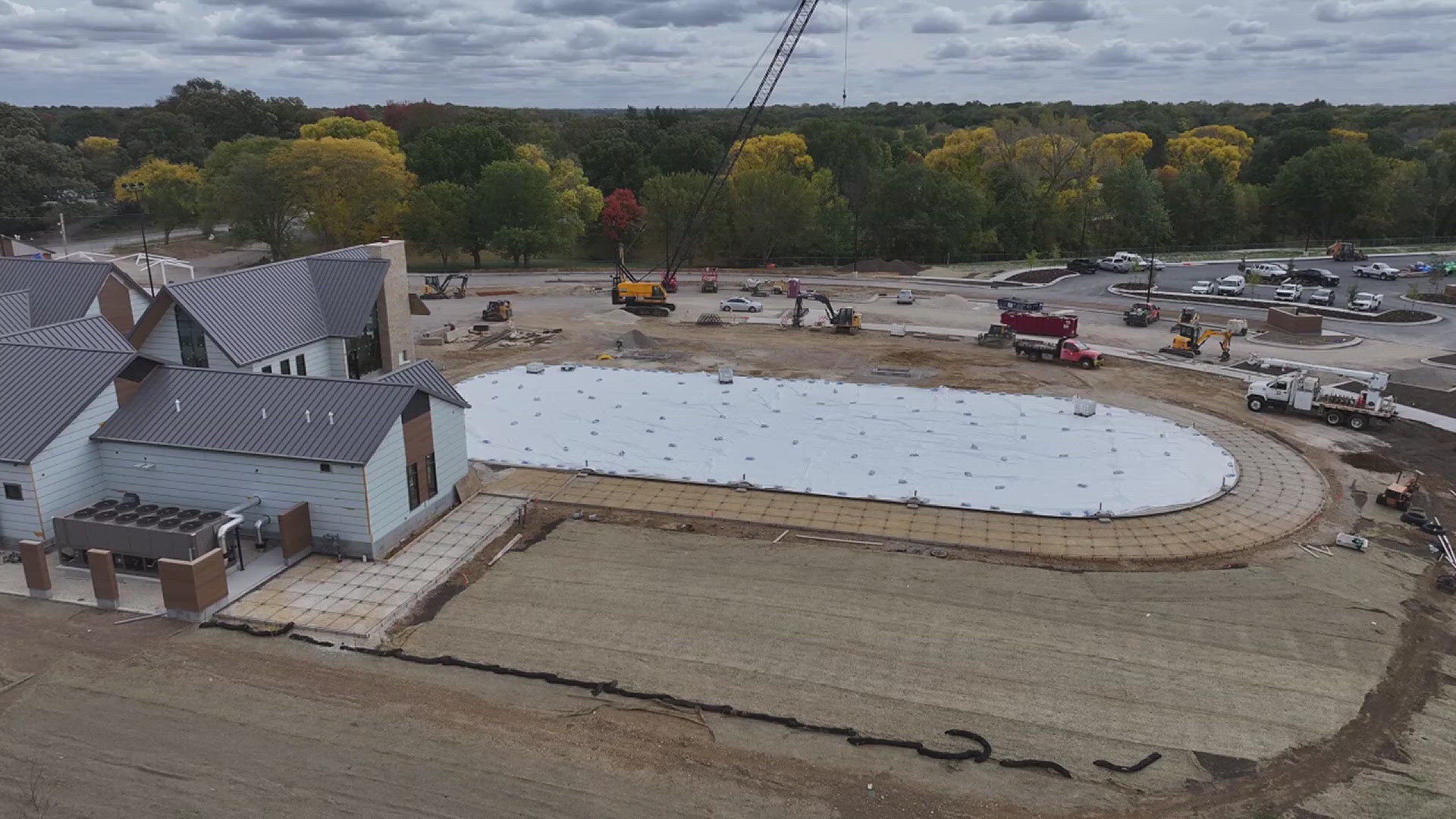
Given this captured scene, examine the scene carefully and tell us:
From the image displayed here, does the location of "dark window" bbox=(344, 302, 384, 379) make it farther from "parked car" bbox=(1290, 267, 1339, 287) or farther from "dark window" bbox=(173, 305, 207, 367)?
"parked car" bbox=(1290, 267, 1339, 287)

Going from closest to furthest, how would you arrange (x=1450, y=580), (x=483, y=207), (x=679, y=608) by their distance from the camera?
(x=679, y=608) → (x=1450, y=580) → (x=483, y=207)

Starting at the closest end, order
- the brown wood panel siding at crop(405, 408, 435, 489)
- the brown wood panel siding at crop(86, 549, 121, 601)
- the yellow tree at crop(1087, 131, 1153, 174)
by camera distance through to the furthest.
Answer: the brown wood panel siding at crop(86, 549, 121, 601) → the brown wood panel siding at crop(405, 408, 435, 489) → the yellow tree at crop(1087, 131, 1153, 174)

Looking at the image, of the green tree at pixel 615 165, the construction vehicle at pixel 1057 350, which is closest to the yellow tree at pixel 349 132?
the green tree at pixel 615 165

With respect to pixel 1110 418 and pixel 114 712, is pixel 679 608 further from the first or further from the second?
pixel 1110 418

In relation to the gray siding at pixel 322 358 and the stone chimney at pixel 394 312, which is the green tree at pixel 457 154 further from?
the gray siding at pixel 322 358

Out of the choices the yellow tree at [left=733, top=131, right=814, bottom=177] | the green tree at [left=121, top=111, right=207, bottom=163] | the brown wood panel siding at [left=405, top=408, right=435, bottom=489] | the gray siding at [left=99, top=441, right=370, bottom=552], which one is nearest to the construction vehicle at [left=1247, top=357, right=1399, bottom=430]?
the brown wood panel siding at [left=405, top=408, right=435, bottom=489]

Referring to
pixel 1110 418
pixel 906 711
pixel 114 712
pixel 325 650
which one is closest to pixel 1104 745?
pixel 906 711
